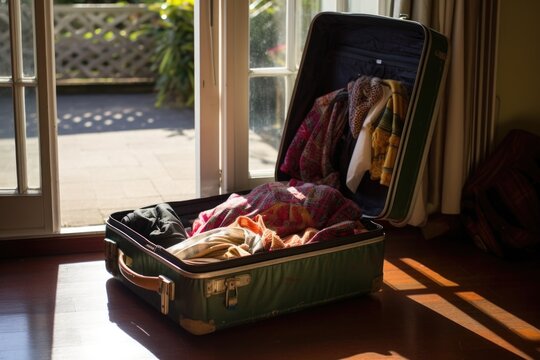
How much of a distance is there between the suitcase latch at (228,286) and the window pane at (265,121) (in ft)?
3.66

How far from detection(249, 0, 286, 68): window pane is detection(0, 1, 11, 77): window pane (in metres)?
1.00

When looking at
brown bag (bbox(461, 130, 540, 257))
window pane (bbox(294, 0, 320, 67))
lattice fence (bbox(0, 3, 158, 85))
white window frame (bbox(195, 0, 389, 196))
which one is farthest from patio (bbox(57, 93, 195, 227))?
brown bag (bbox(461, 130, 540, 257))

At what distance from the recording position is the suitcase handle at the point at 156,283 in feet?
8.73

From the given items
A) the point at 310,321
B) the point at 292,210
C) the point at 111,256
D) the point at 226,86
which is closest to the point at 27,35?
the point at 226,86

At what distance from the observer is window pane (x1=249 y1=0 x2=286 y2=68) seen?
3543 mm

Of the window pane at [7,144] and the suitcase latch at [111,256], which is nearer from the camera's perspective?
the suitcase latch at [111,256]

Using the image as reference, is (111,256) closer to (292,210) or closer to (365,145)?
(292,210)

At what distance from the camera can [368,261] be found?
295cm

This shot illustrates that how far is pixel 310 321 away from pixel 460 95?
1297 mm

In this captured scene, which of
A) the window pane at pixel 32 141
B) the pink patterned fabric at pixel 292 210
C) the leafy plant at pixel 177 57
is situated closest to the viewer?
the pink patterned fabric at pixel 292 210

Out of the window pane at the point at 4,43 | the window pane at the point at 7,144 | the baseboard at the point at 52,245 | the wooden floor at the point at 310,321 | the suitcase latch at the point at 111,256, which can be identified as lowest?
the wooden floor at the point at 310,321

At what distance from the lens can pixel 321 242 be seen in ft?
9.21

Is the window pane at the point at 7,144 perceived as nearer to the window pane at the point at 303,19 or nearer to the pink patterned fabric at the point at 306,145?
the pink patterned fabric at the point at 306,145

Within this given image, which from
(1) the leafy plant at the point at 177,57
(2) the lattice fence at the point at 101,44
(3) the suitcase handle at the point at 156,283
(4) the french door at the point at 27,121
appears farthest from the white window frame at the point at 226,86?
(2) the lattice fence at the point at 101,44
